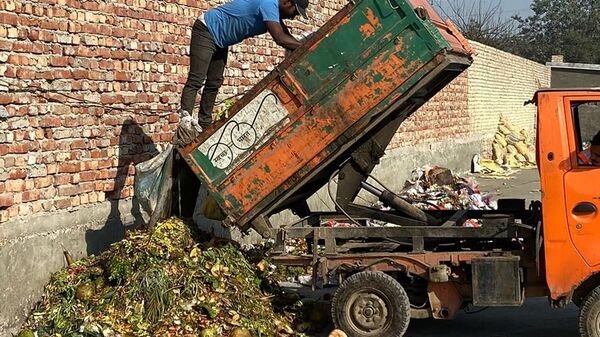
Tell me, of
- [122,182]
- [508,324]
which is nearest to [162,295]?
[122,182]

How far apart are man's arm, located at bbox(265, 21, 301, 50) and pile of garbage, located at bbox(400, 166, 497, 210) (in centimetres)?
602

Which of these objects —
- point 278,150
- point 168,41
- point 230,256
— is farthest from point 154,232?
point 168,41

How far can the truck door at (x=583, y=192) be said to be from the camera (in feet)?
22.0

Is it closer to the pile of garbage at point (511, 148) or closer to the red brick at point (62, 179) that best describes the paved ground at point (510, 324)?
the red brick at point (62, 179)

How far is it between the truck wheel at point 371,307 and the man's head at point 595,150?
1753mm

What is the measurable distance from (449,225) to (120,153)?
322cm

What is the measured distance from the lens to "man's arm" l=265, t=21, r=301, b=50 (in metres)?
7.43

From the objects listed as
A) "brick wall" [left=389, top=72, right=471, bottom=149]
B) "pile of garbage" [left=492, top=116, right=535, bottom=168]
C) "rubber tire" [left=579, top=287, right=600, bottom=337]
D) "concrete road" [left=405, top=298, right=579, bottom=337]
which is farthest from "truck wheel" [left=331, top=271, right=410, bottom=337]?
"pile of garbage" [left=492, top=116, right=535, bottom=168]

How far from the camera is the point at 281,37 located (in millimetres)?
7484

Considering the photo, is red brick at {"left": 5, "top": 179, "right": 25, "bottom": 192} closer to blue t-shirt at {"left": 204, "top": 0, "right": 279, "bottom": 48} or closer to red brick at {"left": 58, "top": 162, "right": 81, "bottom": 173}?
red brick at {"left": 58, "top": 162, "right": 81, "bottom": 173}

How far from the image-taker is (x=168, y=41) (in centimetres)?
953

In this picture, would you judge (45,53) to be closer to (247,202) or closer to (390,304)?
(247,202)

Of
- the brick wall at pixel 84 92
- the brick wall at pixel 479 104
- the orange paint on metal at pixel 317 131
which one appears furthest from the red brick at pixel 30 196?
the brick wall at pixel 479 104

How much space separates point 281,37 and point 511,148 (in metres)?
19.8
